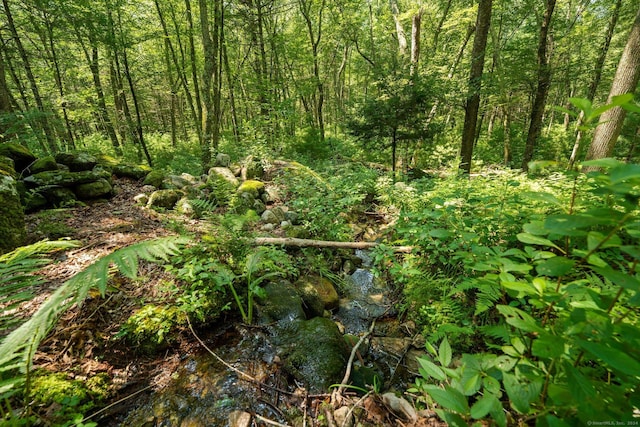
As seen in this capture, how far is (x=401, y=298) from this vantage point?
372 cm

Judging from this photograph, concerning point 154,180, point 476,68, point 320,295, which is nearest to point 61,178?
point 154,180

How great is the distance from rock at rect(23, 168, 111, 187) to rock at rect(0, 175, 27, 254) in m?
1.62

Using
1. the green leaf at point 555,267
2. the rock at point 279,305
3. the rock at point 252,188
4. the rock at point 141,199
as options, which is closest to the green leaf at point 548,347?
the green leaf at point 555,267

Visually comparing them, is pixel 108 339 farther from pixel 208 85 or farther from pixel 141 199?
pixel 208 85

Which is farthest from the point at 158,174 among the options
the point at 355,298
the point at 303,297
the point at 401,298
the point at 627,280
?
the point at 627,280

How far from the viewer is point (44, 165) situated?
15.4ft

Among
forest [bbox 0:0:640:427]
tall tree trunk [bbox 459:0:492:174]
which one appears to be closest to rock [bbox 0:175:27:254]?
forest [bbox 0:0:640:427]

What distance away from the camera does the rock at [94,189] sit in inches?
185

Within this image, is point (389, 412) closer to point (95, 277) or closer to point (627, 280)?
point (627, 280)

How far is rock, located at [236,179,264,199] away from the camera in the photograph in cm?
615

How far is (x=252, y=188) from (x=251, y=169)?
1131 millimetres

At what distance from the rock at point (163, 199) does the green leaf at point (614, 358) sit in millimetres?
5552

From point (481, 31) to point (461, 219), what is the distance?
21.4ft

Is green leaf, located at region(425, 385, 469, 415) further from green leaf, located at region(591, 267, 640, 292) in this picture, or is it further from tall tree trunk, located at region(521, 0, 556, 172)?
tall tree trunk, located at region(521, 0, 556, 172)
